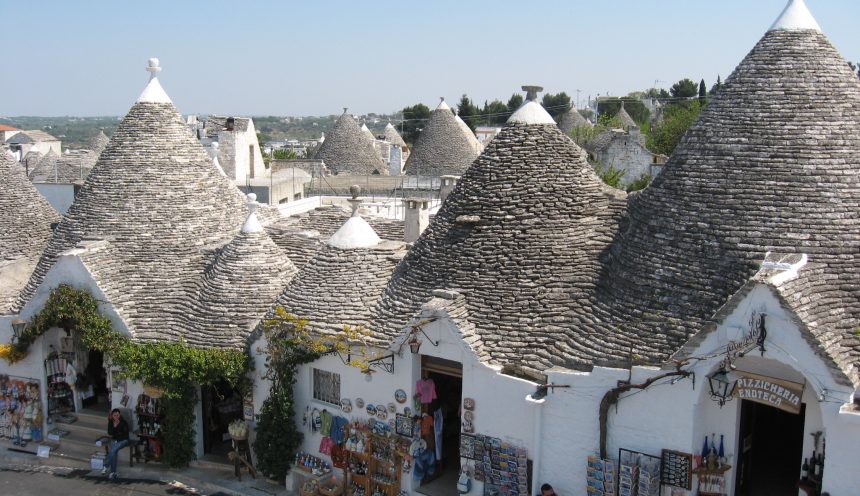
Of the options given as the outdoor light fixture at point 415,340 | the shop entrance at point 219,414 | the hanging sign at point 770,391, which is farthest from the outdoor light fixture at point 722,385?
the shop entrance at point 219,414

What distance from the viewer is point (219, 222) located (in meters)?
19.3

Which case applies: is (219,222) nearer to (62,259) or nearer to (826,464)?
(62,259)

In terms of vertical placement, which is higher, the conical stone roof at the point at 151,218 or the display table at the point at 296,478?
the conical stone roof at the point at 151,218

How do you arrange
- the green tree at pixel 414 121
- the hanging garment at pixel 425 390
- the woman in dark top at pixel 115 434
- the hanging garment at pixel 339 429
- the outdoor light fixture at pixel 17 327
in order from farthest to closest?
the green tree at pixel 414 121, the outdoor light fixture at pixel 17 327, the woman in dark top at pixel 115 434, the hanging garment at pixel 339 429, the hanging garment at pixel 425 390

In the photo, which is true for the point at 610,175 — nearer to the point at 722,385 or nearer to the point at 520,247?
the point at 520,247

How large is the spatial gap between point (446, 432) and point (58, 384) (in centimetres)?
844

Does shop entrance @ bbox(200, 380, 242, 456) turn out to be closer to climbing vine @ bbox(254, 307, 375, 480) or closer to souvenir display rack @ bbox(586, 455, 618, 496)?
climbing vine @ bbox(254, 307, 375, 480)

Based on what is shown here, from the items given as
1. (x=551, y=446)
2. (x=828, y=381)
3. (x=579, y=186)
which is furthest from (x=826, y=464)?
(x=579, y=186)

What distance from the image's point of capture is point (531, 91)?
15375mm

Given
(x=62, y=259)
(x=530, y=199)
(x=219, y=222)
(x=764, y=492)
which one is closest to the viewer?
(x=764, y=492)

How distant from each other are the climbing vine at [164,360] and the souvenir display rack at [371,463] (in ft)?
8.45

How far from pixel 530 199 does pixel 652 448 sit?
14.9 ft

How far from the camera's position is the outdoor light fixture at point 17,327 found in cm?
1770

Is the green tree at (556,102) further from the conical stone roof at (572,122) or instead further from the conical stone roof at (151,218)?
the conical stone roof at (151,218)
